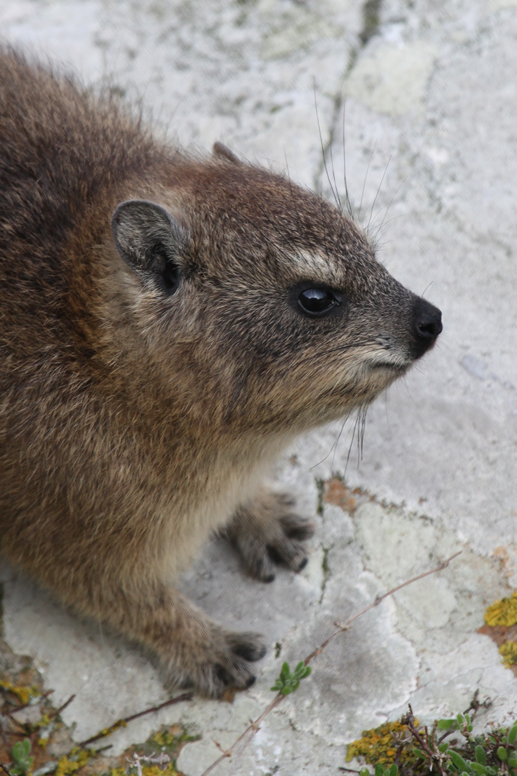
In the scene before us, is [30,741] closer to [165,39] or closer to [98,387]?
[98,387]

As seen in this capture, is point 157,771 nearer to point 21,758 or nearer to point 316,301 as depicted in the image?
point 21,758

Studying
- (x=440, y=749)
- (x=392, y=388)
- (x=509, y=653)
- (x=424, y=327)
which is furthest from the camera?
(x=392, y=388)

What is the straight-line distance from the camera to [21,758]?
3.67 metres

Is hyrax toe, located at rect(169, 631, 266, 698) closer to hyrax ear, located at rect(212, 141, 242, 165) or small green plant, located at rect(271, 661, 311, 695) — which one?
small green plant, located at rect(271, 661, 311, 695)

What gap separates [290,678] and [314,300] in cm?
179

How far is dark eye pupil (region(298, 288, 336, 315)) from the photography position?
3.46 meters

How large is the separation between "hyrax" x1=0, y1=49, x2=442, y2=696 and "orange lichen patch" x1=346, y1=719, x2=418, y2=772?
2.30 ft

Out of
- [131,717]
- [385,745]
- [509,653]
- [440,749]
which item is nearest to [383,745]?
[385,745]

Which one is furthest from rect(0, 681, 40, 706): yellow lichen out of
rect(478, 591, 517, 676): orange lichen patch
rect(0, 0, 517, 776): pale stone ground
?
rect(478, 591, 517, 676): orange lichen patch

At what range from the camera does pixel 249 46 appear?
21.0 feet

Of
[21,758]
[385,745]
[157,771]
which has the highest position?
[385,745]

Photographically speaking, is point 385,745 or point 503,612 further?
point 503,612

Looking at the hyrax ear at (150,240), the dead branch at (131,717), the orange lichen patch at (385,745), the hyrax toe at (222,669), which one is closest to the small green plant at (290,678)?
the hyrax toe at (222,669)

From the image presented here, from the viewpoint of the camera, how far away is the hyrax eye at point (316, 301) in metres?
3.47
